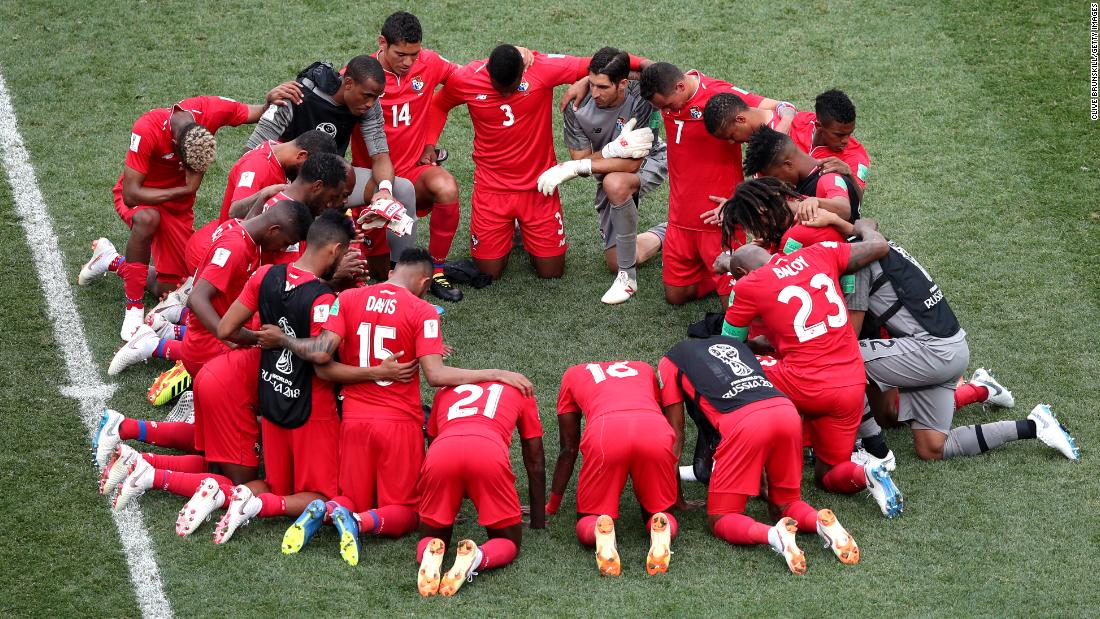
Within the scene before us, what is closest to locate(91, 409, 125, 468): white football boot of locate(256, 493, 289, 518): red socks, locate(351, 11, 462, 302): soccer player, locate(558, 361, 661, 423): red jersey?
locate(256, 493, 289, 518): red socks

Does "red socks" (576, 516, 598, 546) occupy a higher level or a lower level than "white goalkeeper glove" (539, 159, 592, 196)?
lower

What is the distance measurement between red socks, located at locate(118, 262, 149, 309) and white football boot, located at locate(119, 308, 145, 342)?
1.8 inches

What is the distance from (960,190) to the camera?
1041cm

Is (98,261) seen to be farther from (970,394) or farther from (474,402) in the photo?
(970,394)

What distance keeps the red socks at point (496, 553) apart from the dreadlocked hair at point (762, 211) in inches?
93.4

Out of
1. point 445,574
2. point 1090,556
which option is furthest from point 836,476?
point 445,574

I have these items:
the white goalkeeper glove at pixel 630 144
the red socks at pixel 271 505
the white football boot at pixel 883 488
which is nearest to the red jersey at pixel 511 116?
the white goalkeeper glove at pixel 630 144

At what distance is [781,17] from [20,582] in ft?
29.3

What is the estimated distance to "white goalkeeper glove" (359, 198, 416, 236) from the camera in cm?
848

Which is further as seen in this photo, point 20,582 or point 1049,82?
point 1049,82

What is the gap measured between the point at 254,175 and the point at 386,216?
2.89ft

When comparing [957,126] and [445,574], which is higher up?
[957,126]

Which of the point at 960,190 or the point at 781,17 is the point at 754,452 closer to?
the point at 960,190

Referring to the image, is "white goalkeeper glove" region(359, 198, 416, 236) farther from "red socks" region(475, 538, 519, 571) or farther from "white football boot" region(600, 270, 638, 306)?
"red socks" region(475, 538, 519, 571)
